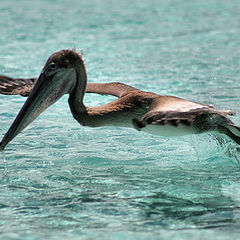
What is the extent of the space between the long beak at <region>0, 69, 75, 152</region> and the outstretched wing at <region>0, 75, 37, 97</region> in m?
0.83

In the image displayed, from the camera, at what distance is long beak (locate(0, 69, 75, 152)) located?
4.99 metres

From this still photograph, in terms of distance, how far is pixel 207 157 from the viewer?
588cm

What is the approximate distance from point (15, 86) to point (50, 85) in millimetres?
1093

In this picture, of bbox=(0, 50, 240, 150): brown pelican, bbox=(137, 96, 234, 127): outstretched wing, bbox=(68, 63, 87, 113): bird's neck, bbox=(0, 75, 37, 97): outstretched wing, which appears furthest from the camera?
bbox=(0, 75, 37, 97): outstretched wing

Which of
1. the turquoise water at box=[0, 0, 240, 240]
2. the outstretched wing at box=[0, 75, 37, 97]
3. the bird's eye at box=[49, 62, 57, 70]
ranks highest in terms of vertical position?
the bird's eye at box=[49, 62, 57, 70]

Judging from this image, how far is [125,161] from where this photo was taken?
5770 millimetres

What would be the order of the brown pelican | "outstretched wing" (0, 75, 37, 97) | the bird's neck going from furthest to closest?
1. "outstretched wing" (0, 75, 37, 97)
2. the bird's neck
3. the brown pelican

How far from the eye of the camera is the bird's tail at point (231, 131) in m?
4.99

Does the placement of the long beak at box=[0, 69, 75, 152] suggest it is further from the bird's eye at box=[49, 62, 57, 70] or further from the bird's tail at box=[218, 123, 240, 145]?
the bird's tail at box=[218, 123, 240, 145]

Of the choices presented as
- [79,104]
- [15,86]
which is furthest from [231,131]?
[15,86]

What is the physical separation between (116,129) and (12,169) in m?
1.81

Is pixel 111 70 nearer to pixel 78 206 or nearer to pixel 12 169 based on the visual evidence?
pixel 12 169

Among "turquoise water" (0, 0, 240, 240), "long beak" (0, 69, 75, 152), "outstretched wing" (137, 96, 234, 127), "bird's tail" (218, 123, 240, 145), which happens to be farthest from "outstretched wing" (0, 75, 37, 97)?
"bird's tail" (218, 123, 240, 145)

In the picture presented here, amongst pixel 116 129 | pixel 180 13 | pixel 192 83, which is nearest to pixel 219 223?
pixel 116 129
